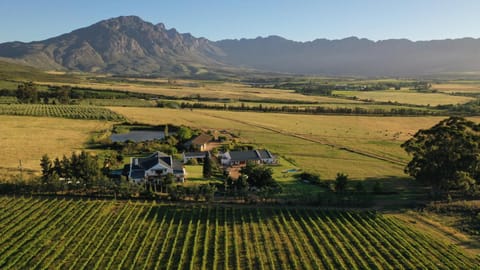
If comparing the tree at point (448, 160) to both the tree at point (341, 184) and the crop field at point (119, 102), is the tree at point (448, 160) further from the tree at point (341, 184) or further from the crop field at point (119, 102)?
the crop field at point (119, 102)

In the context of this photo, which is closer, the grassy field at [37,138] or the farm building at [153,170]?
the farm building at [153,170]

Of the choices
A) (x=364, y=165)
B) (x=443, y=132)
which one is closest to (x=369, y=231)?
(x=443, y=132)

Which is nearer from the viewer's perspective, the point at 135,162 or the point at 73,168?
the point at 73,168

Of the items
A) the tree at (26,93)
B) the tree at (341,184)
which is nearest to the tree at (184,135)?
the tree at (341,184)

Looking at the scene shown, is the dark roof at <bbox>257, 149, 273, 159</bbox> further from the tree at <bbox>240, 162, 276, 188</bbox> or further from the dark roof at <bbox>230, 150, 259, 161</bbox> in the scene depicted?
the tree at <bbox>240, 162, 276, 188</bbox>

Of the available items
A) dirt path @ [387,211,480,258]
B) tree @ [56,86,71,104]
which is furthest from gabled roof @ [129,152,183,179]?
tree @ [56,86,71,104]

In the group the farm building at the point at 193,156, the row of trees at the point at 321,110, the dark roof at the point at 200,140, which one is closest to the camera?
the farm building at the point at 193,156

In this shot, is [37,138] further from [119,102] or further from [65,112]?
[119,102]

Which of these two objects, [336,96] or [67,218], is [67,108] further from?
[336,96]
